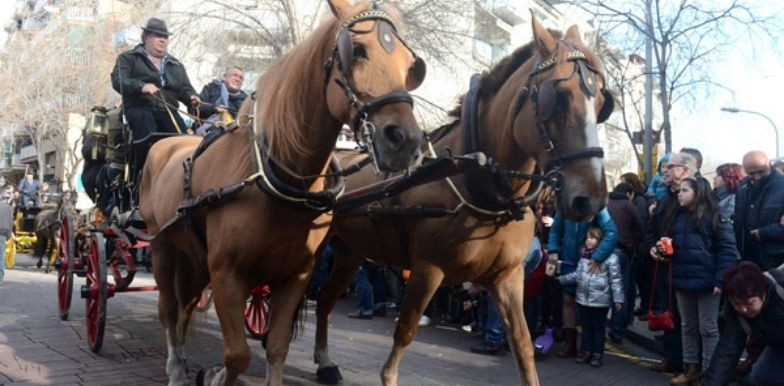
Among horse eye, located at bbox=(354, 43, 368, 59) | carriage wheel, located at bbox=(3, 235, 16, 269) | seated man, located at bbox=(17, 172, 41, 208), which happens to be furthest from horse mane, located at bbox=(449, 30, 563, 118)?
seated man, located at bbox=(17, 172, 41, 208)

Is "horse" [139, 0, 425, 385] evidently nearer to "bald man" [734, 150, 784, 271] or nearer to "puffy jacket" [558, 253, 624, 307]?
"puffy jacket" [558, 253, 624, 307]

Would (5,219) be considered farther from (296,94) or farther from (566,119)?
(566,119)

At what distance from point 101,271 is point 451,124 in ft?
10.3

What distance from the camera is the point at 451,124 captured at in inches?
177

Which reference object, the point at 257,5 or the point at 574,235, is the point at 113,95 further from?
the point at 574,235

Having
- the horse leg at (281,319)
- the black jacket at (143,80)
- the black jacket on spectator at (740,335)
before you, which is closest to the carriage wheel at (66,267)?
the black jacket at (143,80)

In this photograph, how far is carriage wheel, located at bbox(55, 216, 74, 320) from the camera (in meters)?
6.47

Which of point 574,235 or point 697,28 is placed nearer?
point 574,235

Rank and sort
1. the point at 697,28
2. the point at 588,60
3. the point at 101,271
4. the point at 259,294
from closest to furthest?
1. the point at 588,60
2. the point at 101,271
3. the point at 259,294
4. the point at 697,28

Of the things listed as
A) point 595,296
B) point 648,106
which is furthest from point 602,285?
point 648,106

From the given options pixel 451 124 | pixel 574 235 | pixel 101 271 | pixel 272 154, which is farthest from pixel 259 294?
pixel 574 235

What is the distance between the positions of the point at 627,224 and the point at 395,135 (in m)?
Answer: 5.54

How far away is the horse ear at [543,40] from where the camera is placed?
12.3 ft

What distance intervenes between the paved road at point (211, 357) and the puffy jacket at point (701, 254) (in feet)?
3.24
